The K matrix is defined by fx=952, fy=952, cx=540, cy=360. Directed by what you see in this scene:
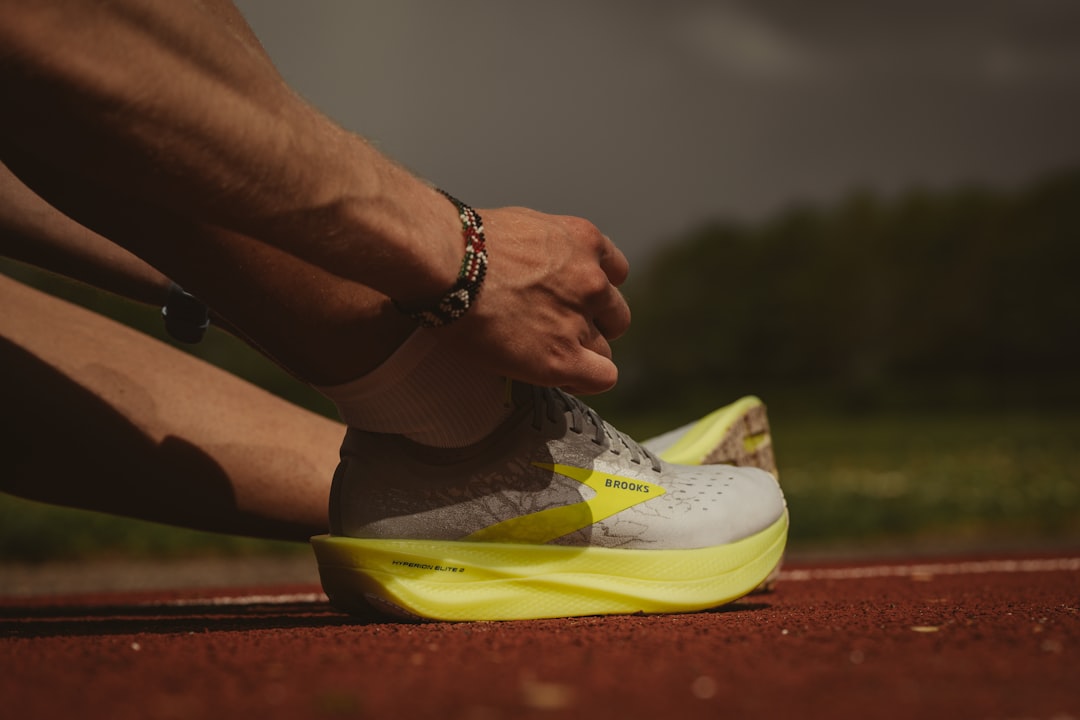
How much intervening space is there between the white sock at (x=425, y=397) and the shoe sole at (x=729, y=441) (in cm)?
63

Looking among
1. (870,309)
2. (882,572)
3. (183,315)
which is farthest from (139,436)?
(870,309)

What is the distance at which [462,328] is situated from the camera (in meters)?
1.28

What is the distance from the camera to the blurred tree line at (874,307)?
37938mm

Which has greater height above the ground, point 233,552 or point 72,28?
point 72,28

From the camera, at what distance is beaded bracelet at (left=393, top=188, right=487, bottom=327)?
1.25 m

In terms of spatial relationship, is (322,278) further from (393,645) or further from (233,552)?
(233,552)

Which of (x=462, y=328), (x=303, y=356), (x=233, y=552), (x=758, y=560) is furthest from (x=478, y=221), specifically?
(x=233, y=552)

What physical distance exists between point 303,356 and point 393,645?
46 cm

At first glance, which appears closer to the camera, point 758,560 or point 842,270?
point 758,560

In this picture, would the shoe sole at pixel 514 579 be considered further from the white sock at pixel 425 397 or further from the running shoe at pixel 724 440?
the running shoe at pixel 724 440

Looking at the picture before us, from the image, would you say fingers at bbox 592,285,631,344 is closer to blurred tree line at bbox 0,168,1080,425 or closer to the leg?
the leg

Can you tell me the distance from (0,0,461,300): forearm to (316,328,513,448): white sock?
188 millimetres

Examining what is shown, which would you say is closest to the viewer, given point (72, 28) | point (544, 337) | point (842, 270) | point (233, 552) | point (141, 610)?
point (72, 28)

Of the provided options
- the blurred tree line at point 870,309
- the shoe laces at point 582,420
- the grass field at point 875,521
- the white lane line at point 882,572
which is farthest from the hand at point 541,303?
the blurred tree line at point 870,309
